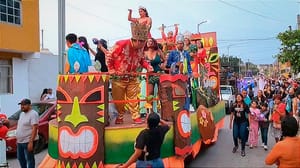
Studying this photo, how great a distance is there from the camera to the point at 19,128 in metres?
7.21

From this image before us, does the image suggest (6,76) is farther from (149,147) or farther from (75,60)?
(149,147)

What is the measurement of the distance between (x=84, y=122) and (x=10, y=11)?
461 inches

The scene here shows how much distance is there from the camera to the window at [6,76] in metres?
16.8

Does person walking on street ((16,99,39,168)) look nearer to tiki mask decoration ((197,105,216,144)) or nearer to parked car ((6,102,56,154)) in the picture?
parked car ((6,102,56,154))

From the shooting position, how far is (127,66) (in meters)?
7.51

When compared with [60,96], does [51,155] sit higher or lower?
lower

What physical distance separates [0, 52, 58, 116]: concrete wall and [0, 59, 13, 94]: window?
190 mm

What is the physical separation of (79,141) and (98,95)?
81 centimetres

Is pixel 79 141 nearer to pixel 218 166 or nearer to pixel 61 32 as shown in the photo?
pixel 218 166

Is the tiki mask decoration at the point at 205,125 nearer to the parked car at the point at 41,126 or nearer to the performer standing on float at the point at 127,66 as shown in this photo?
the performer standing on float at the point at 127,66

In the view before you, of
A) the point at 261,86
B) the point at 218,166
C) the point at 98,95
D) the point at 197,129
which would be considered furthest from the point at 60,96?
the point at 261,86

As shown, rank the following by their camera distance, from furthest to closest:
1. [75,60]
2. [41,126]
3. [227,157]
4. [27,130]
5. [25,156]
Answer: [41,126], [227,157], [25,156], [27,130], [75,60]

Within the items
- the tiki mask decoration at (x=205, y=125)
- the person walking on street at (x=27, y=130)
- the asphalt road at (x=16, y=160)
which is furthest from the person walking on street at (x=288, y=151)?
the asphalt road at (x=16, y=160)

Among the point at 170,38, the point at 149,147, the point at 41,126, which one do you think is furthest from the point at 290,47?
the point at 149,147
